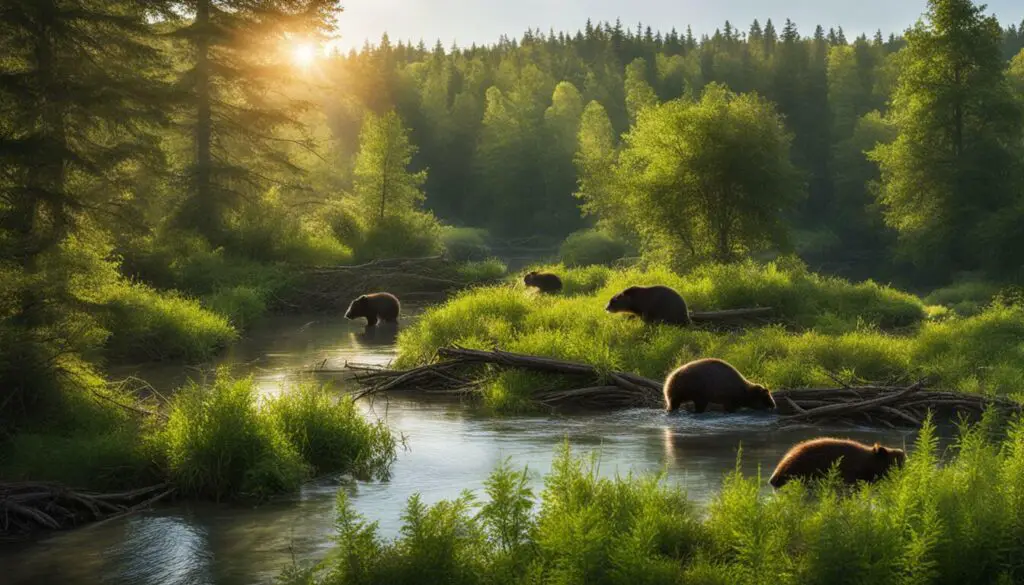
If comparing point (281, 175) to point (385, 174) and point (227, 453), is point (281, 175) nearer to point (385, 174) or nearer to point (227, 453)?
point (385, 174)

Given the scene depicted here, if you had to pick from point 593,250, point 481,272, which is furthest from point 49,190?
point 593,250

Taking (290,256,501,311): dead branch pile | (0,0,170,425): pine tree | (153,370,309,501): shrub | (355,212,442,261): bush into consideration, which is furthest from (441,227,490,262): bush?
(153,370,309,501): shrub

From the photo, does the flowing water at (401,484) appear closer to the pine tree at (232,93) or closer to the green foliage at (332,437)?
the green foliage at (332,437)

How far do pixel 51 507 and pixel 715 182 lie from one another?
1074 inches

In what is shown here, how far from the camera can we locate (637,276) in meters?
28.8

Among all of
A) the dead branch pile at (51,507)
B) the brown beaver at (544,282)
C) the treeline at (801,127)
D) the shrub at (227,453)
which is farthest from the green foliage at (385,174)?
the dead branch pile at (51,507)

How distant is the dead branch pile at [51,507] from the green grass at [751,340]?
265 inches

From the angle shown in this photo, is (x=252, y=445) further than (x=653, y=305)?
No

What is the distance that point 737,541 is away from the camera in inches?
317

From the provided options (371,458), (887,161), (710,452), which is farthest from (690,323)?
(887,161)

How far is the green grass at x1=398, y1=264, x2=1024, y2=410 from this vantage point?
16359 mm

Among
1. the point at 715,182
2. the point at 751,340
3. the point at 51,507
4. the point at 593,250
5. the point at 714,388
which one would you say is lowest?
the point at 51,507

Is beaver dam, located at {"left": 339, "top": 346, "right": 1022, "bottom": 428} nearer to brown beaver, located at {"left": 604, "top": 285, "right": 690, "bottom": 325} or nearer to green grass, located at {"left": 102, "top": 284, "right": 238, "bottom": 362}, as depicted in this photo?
brown beaver, located at {"left": 604, "top": 285, "right": 690, "bottom": 325}

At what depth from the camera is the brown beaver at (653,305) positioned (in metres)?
19.7
